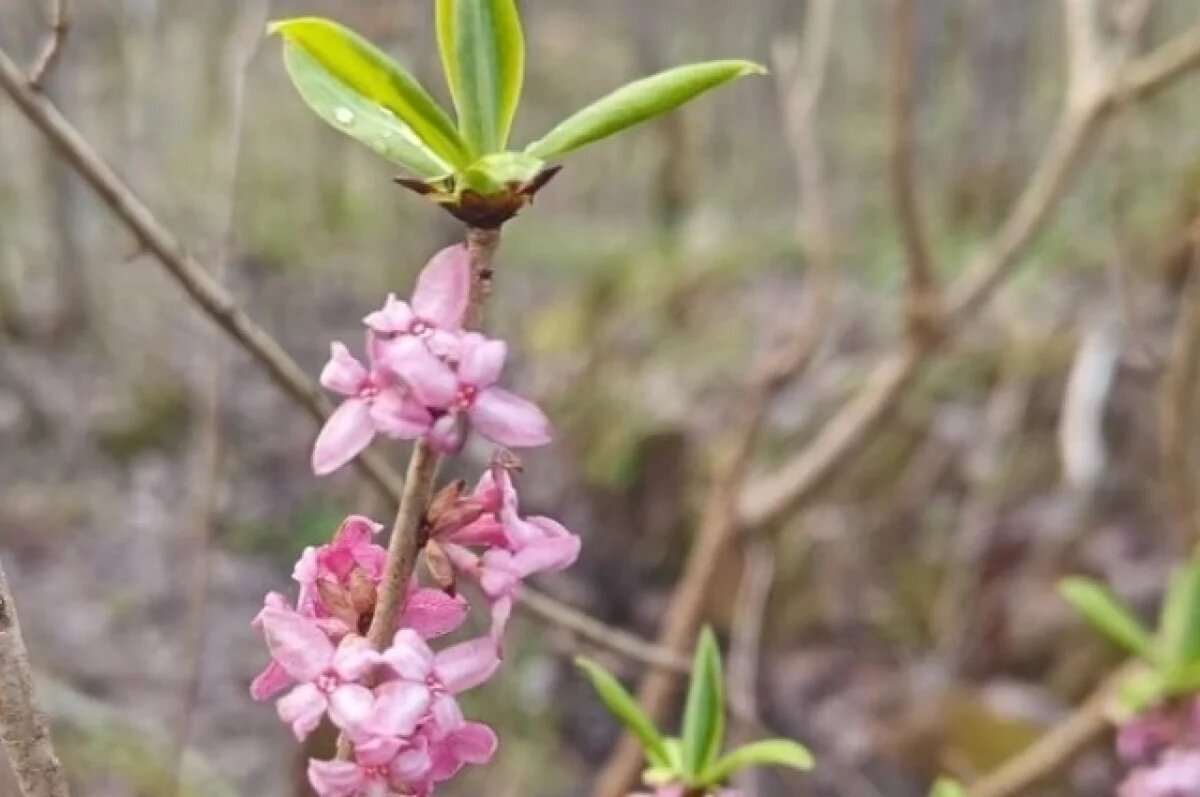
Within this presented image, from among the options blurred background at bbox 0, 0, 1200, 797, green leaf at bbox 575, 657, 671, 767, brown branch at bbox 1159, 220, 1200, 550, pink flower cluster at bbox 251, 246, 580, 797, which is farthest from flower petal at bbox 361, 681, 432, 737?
brown branch at bbox 1159, 220, 1200, 550

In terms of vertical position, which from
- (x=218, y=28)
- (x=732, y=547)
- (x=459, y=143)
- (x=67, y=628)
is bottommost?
(x=67, y=628)

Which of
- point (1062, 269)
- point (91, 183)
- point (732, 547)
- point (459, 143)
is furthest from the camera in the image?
point (1062, 269)

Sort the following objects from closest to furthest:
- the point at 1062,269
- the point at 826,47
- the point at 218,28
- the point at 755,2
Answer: the point at 826,47
the point at 1062,269
the point at 218,28
the point at 755,2

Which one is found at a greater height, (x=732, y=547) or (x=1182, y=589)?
(x=1182, y=589)

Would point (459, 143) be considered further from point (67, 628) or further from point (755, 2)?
point (755, 2)

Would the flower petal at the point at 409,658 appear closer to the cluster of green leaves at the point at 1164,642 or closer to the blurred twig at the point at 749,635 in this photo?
the cluster of green leaves at the point at 1164,642

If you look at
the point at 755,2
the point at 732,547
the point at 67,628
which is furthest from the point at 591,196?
the point at 732,547

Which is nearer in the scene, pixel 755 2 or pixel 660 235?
pixel 660 235
